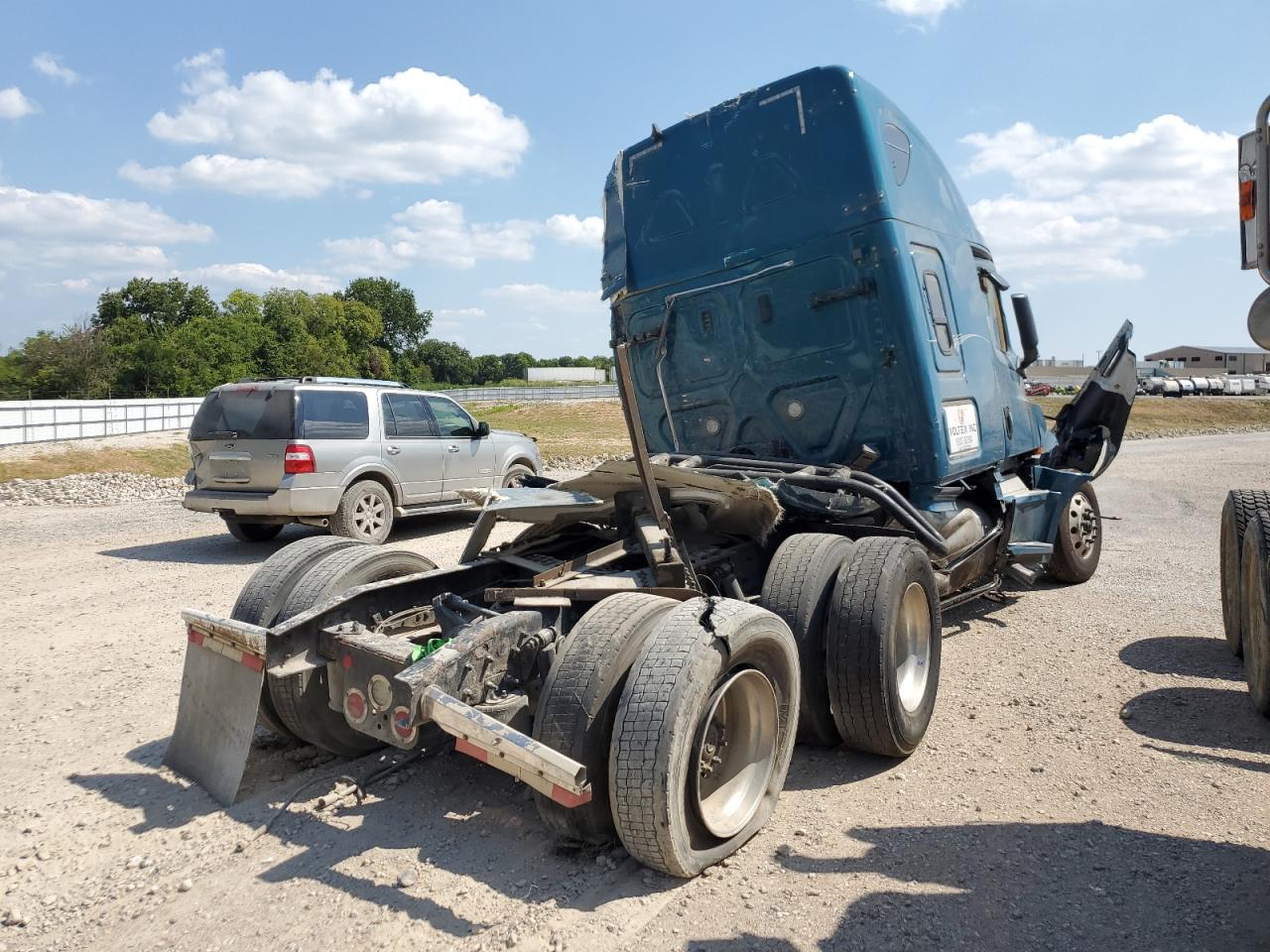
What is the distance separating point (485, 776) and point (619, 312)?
150 inches

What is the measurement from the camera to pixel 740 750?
12.4 ft

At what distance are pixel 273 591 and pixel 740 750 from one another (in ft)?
7.97

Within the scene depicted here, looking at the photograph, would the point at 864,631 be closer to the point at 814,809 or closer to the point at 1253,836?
the point at 814,809

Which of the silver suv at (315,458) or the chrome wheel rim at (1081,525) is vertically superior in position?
the silver suv at (315,458)

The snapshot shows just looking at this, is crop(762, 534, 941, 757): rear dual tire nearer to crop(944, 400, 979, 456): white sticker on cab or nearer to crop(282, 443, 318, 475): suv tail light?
A: crop(944, 400, 979, 456): white sticker on cab

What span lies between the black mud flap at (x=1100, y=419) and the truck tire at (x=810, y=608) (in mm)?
5280

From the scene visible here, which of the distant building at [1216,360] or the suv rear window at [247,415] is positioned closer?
the suv rear window at [247,415]

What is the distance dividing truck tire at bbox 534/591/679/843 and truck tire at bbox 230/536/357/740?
1.61 m

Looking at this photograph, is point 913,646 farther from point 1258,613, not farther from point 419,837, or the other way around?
point 419,837

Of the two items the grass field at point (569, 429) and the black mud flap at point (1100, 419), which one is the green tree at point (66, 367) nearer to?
the grass field at point (569, 429)

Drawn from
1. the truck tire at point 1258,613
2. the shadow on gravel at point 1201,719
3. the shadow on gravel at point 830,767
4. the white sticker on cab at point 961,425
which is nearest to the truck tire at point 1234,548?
the truck tire at point 1258,613

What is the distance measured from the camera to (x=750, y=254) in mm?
6086

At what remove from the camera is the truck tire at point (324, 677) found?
4.05m

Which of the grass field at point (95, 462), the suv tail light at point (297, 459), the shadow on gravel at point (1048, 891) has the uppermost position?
the suv tail light at point (297, 459)
